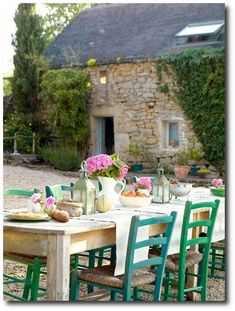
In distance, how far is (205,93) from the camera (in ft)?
40.4

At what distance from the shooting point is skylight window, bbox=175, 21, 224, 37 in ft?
41.9

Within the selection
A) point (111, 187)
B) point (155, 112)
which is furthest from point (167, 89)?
point (111, 187)

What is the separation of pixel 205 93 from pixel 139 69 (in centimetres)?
168

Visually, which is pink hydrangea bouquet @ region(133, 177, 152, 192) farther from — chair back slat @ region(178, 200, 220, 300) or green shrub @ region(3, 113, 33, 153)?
green shrub @ region(3, 113, 33, 153)

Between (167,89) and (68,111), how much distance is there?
236 cm

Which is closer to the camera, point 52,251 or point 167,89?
point 52,251

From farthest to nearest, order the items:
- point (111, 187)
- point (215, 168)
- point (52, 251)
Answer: point (215, 168)
point (111, 187)
point (52, 251)

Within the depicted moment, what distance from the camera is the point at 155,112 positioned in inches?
511

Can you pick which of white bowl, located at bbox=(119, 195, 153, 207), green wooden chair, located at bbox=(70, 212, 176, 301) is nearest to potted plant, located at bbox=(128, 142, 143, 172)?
white bowl, located at bbox=(119, 195, 153, 207)

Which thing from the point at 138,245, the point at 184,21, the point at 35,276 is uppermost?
the point at 184,21

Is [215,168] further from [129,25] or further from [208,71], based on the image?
[129,25]

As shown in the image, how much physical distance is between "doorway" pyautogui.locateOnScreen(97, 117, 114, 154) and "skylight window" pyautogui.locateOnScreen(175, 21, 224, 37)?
263 cm

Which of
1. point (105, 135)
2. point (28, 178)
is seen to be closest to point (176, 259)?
point (28, 178)

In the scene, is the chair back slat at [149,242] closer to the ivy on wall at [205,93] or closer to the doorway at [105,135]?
the ivy on wall at [205,93]
